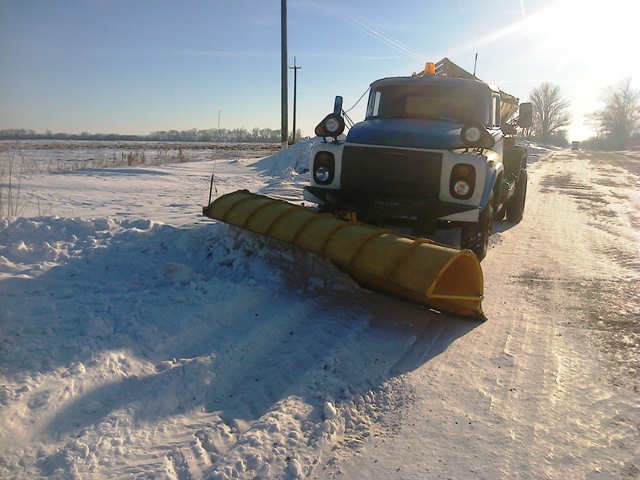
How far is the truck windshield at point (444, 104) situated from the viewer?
6418 millimetres

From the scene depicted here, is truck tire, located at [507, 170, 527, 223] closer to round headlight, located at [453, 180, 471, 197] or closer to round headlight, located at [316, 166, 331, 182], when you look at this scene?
round headlight, located at [453, 180, 471, 197]

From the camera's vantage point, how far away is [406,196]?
535 cm

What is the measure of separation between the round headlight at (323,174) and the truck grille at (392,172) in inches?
10.5

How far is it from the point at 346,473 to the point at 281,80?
2069 centimetres

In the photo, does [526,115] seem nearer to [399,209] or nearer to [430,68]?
[430,68]

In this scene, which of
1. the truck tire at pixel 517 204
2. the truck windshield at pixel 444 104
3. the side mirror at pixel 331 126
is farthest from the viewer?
the truck tire at pixel 517 204

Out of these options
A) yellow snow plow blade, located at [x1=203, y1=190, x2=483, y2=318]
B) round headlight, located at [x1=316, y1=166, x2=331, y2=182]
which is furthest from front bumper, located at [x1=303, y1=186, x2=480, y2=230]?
yellow snow plow blade, located at [x1=203, y1=190, x2=483, y2=318]

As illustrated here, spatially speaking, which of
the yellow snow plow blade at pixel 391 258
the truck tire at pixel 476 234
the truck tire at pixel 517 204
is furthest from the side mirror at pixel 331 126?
the truck tire at pixel 517 204

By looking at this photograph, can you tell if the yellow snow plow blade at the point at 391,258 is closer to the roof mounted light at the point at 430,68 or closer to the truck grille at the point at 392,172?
the truck grille at the point at 392,172

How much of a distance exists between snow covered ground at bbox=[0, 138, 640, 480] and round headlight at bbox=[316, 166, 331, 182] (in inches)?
49.3

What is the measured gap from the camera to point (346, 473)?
231 cm

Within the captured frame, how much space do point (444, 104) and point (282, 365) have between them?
182 inches

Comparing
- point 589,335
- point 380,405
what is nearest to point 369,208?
point 589,335

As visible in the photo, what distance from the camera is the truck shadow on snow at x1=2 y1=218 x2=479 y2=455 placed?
284cm
